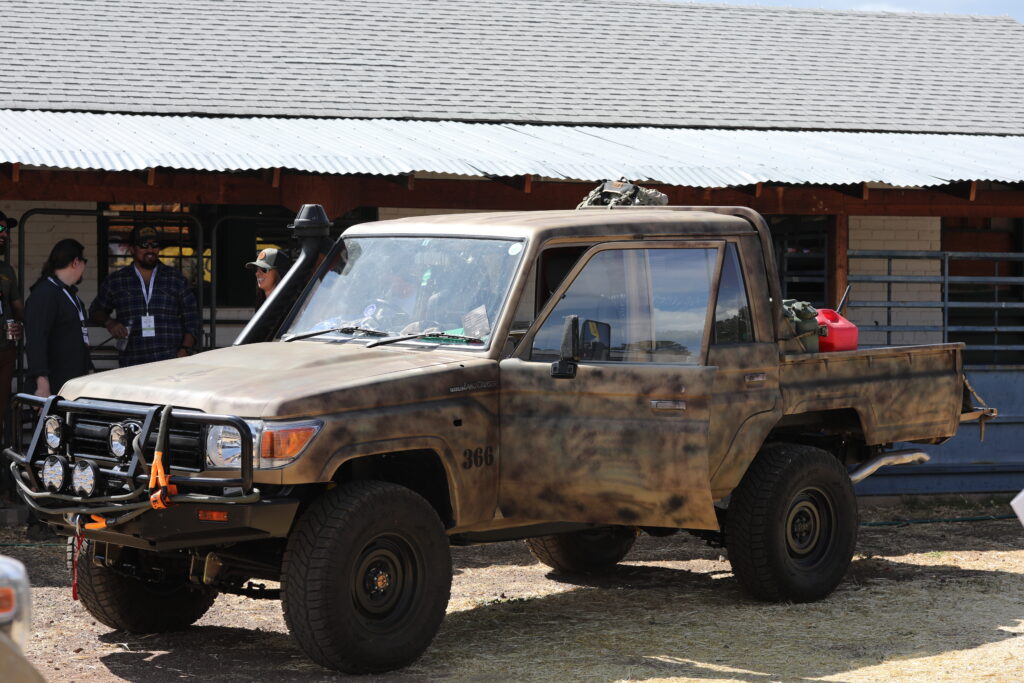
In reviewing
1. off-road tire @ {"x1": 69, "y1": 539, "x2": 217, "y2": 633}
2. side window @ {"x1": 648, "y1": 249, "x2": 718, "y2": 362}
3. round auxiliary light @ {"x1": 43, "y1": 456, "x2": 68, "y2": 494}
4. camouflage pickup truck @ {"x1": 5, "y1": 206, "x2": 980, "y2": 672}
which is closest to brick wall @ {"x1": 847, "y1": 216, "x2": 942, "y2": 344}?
camouflage pickup truck @ {"x1": 5, "y1": 206, "x2": 980, "y2": 672}

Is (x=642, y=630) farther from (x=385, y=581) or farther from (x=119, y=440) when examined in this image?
(x=119, y=440)

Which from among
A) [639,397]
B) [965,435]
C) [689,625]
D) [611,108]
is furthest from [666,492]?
[611,108]

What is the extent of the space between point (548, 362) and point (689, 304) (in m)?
0.86

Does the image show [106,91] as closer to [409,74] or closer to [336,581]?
[409,74]

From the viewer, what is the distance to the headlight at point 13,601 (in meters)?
3.39

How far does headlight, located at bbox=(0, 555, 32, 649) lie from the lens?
11.1ft

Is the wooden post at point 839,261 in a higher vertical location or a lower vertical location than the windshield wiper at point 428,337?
higher

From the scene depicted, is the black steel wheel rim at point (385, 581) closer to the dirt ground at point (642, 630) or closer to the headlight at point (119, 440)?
the dirt ground at point (642, 630)

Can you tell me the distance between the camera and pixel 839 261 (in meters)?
12.7

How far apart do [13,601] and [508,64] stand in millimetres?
12806

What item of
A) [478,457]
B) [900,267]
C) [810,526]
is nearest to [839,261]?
[900,267]

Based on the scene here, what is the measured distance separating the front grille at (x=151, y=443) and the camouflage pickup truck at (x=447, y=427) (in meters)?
0.01

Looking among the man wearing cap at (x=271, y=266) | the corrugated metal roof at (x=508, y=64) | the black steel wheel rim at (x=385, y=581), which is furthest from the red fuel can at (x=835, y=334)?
the corrugated metal roof at (x=508, y=64)

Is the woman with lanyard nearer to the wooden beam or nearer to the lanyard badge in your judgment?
the lanyard badge
